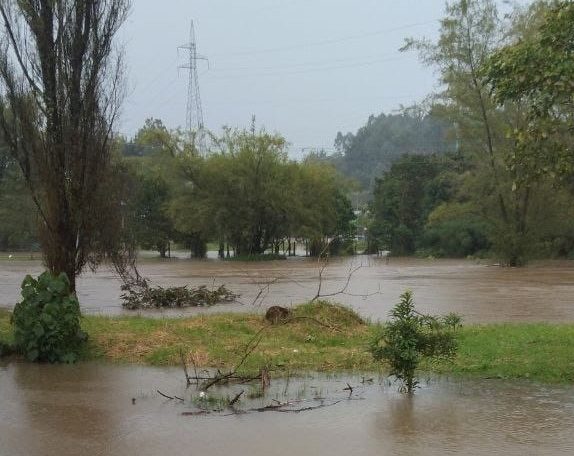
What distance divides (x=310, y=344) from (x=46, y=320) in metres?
3.83

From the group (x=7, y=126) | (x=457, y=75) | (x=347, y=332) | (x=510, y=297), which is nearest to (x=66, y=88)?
(x=7, y=126)

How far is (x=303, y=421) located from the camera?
6641mm

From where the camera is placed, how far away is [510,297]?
21078 mm

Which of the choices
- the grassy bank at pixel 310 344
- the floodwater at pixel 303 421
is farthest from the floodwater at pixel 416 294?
the floodwater at pixel 303 421

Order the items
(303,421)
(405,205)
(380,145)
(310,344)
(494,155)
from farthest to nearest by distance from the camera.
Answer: (380,145) → (405,205) → (494,155) → (310,344) → (303,421)

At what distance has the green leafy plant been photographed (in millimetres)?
7434

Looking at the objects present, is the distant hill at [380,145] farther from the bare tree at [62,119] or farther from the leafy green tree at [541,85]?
the leafy green tree at [541,85]

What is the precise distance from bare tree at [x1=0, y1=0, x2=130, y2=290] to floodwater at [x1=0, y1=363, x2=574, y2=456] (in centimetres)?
570

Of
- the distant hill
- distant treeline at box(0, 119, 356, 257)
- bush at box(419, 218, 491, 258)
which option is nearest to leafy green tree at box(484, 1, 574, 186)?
distant treeline at box(0, 119, 356, 257)

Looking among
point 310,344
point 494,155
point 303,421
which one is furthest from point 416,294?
point 494,155

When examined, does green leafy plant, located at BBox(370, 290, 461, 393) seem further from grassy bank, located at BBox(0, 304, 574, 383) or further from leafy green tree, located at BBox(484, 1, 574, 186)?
leafy green tree, located at BBox(484, 1, 574, 186)

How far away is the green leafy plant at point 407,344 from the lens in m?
7.43

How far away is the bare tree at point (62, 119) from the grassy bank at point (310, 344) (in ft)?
Answer: 6.30

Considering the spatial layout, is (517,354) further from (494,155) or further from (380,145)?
(380,145)
